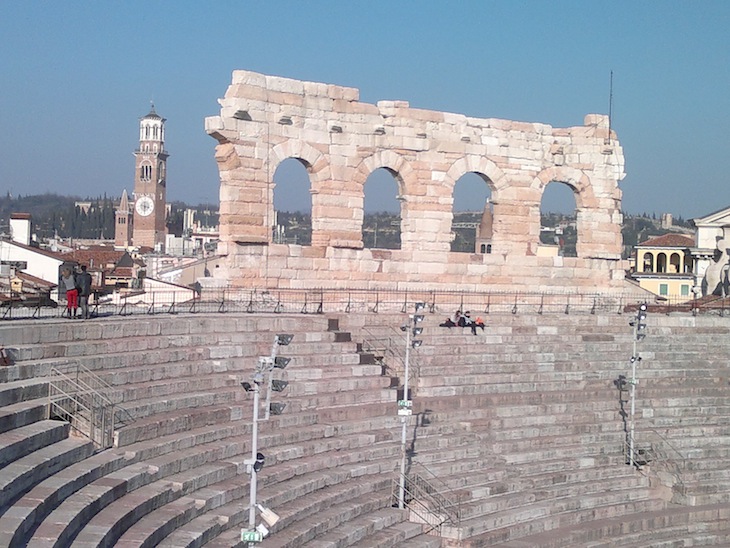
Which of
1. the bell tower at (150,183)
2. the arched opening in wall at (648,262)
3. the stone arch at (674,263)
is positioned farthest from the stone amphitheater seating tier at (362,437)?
the bell tower at (150,183)

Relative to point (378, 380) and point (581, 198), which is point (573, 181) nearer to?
point (581, 198)

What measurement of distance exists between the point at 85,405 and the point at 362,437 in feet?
17.7

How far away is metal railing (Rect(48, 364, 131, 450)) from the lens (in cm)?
1427

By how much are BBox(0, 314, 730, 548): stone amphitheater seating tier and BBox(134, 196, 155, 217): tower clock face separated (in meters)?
123

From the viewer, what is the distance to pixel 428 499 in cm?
1772

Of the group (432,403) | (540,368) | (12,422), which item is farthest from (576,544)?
(12,422)

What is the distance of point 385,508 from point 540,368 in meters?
7.62

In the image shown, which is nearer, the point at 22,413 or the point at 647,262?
the point at 22,413

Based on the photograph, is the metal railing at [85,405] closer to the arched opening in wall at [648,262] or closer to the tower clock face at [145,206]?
the arched opening in wall at [648,262]

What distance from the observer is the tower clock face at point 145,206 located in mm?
145250

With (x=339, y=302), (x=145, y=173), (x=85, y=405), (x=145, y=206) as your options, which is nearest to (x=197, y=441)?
(x=85, y=405)

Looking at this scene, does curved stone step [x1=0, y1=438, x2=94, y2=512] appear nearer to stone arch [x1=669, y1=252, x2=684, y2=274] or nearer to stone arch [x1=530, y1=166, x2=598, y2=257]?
stone arch [x1=530, y1=166, x2=598, y2=257]

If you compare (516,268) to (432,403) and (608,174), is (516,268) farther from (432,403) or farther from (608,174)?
(432,403)

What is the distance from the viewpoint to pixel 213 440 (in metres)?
16.0
